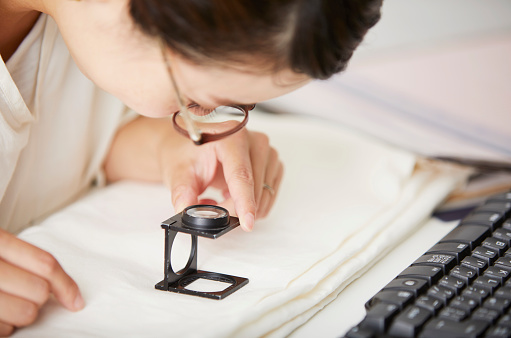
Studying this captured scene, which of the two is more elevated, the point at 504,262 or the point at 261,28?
the point at 261,28

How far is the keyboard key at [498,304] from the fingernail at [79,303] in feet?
1.21

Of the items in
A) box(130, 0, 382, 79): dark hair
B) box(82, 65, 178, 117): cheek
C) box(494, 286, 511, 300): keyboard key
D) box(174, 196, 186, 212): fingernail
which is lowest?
box(494, 286, 511, 300): keyboard key

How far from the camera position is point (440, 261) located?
2.07 feet

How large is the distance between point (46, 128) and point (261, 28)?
0.49m

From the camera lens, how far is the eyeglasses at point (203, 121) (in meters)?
0.62

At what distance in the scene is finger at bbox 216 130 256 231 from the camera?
2.35 ft

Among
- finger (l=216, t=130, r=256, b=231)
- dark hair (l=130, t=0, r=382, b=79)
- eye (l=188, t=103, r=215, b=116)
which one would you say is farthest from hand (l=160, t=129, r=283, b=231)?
dark hair (l=130, t=0, r=382, b=79)

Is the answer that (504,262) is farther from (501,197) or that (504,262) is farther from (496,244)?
(501,197)

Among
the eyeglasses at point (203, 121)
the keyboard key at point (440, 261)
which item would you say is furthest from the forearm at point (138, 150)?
the keyboard key at point (440, 261)

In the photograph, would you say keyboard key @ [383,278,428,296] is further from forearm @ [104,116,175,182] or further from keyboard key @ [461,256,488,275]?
forearm @ [104,116,175,182]

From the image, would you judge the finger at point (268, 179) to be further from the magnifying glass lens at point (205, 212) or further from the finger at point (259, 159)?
the magnifying glass lens at point (205, 212)

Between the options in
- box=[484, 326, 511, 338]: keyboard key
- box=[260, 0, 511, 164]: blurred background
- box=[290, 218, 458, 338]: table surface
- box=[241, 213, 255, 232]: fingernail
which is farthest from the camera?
box=[260, 0, 511, 164]: blurred background

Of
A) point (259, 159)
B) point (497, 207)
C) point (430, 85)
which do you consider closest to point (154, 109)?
point (259, 159)

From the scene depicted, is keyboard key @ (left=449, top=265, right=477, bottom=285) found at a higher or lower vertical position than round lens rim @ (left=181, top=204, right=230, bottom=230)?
lower
